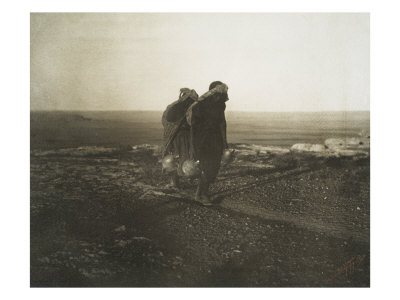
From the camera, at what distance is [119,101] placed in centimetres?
407

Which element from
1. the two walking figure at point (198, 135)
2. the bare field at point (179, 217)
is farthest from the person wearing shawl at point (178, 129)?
the bare field at point (179, 217)

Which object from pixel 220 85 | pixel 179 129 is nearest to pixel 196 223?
pixel 179 129

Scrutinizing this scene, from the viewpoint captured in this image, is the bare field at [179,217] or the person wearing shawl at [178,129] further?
the person wearing shawl at [178,129]

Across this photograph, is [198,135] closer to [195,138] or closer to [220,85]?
[195,138]

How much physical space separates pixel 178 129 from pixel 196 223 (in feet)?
3.21

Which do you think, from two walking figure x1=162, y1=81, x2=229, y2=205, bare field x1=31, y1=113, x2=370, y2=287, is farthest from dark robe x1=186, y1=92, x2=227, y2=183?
bare field x1=31, y1=113, x2=370, y2=287

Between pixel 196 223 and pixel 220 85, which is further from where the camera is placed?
pixel 220 85

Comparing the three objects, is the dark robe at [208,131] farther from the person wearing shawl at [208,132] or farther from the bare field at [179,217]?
the bare field at [179,217]

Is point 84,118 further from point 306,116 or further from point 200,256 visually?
point 306,116

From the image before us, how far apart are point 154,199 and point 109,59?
1538 millimetres

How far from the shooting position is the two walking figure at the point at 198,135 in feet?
12.9

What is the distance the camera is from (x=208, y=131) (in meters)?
3.97

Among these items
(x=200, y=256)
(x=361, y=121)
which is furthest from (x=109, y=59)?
(x=361, y=121)

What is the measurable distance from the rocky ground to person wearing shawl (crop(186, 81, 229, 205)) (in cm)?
13
